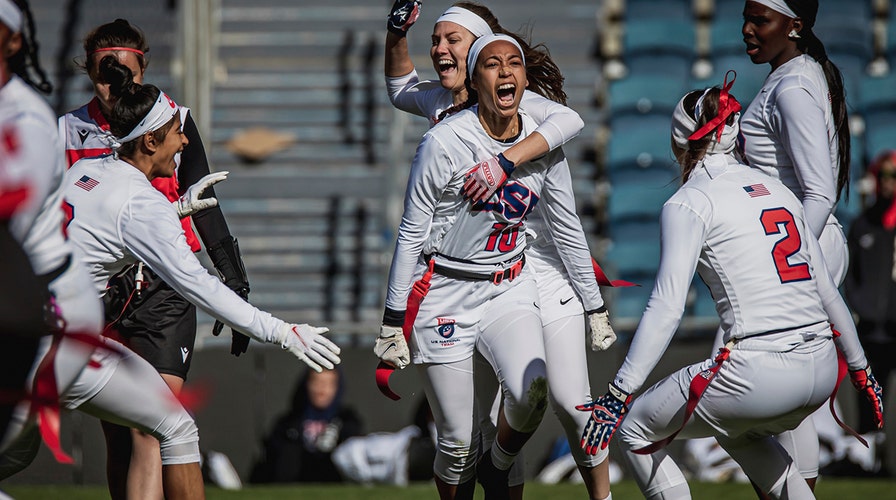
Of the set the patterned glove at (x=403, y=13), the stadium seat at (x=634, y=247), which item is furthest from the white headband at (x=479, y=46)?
the stadium seat at (x=634, y=247)

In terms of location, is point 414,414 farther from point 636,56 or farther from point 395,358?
point 636,56

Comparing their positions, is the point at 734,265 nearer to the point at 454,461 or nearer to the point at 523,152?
the point at 523,152

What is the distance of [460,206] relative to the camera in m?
4.60

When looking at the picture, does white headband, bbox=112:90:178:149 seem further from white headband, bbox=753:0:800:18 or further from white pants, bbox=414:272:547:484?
white headband, bbox=753:0:800:18

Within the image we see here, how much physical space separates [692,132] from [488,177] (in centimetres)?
78

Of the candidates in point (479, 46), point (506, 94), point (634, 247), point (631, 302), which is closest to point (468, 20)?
point (479, 46)

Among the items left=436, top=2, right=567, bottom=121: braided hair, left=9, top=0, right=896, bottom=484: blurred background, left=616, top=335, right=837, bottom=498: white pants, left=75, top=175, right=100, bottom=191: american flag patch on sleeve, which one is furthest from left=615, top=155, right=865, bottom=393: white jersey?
left=9, top=0, right=896, bottom=484: blurred background

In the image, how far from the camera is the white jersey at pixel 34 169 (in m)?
3.09

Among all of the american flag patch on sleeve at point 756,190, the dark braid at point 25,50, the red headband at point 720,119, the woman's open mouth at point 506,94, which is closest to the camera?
the dark braid at point 25,50

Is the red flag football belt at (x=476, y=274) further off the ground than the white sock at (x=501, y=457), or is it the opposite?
the red flag football belt at (x=476, y=274)

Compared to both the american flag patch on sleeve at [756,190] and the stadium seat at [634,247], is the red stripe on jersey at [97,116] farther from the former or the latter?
the stadium seat at [634,247]

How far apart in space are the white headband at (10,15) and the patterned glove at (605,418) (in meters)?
2.23

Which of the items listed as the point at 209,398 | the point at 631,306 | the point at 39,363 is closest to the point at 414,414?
the point at 209,398

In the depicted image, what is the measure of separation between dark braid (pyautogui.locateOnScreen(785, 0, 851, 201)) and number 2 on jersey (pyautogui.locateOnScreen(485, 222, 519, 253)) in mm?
1434
